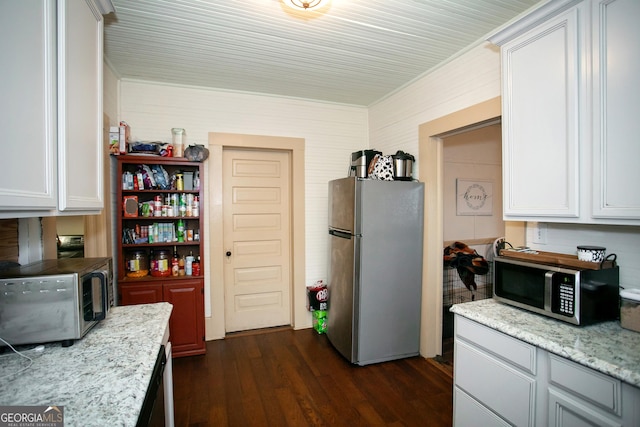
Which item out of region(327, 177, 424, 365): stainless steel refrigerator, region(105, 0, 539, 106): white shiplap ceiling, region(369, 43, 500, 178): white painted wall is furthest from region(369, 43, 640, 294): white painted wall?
region(327, 177, 424, 365): stainless steel refrigerator

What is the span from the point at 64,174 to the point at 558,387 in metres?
2.27

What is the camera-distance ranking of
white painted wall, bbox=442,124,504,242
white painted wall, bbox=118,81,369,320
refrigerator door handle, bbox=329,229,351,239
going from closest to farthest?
refrigerator door handle, bbox=329,229,351,239
white painted wall, bbox=118,81,369,320
white painted wall, bbox=442,124,504,242

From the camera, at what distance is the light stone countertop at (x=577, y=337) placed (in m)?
1.14

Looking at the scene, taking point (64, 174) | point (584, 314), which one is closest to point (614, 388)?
point (584, 314)

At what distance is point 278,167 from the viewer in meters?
3.67

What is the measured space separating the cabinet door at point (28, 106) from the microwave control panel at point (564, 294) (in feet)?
7.35

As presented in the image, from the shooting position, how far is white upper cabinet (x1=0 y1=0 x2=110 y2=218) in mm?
954

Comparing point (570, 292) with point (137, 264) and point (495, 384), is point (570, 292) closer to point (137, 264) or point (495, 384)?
point (495, 384)

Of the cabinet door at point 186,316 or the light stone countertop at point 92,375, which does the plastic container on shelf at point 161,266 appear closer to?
the cabinet door at point 186,316

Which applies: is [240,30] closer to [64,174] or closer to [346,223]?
[64,174]

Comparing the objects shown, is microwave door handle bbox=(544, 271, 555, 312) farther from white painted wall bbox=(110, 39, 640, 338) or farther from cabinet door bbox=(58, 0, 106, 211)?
cabinet door bbox=(58, 0, 106, 211)

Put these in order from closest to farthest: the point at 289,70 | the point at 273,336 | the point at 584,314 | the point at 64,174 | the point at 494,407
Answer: the point at 64,174, the point at 584,314, the point at 494,407, the point at 289,70, the point at 273,336

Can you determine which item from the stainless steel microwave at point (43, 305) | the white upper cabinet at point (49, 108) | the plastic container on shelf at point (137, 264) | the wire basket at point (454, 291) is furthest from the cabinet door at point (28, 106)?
the wire basket at point (454, 291)

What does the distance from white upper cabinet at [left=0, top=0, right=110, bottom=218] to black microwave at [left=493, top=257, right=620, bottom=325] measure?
225 centimetres
